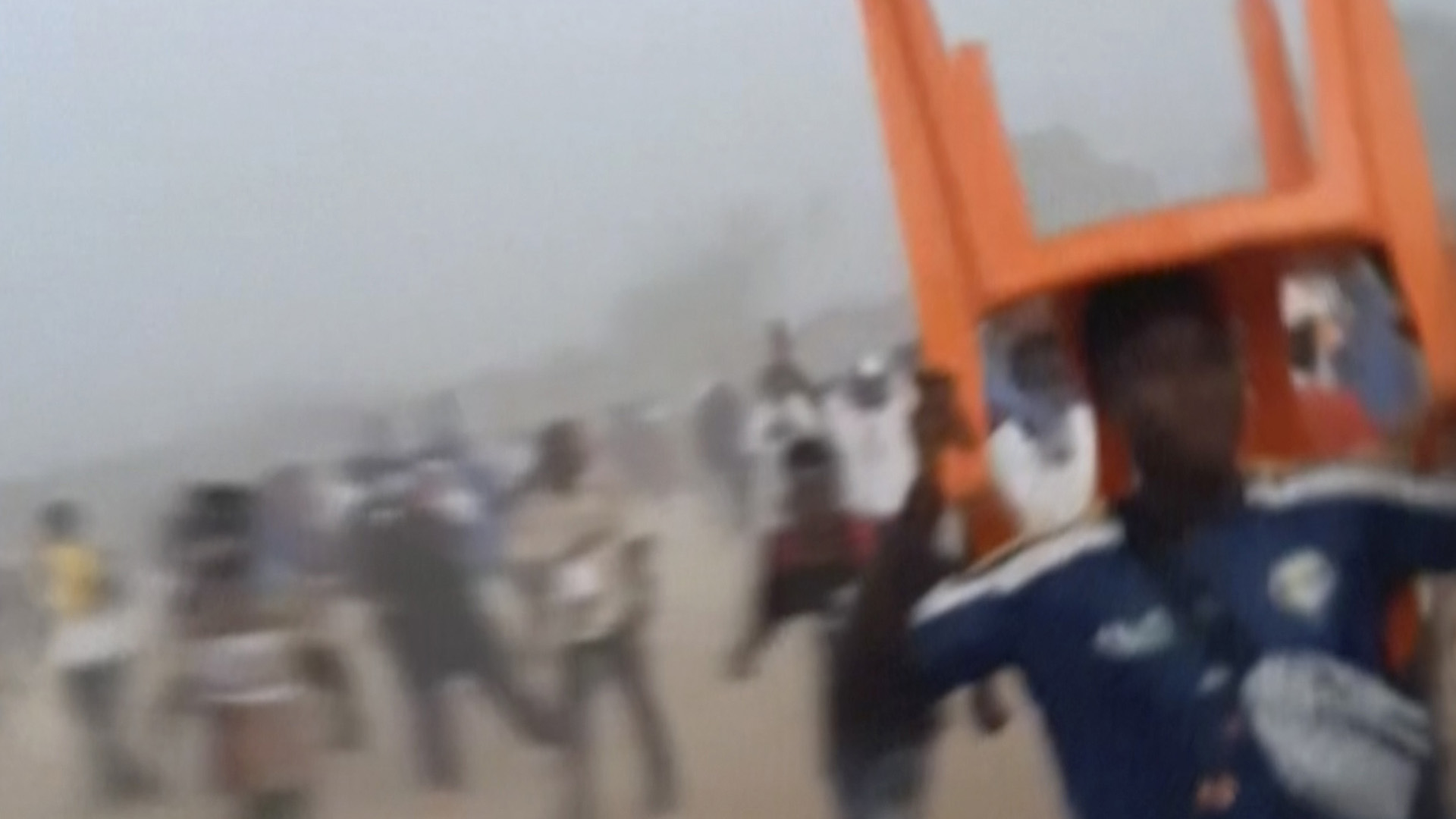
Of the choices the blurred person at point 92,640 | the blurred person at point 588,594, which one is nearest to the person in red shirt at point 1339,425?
the blurred person at point 588,594

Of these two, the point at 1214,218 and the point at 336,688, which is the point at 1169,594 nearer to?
the point at 1214,218

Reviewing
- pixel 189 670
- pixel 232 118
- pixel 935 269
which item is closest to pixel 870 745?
pixel 935 269

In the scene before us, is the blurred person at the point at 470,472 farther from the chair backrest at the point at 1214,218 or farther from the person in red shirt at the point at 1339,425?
→ the person in red shirt at the point at 1339,425

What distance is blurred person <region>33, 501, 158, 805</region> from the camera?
1.07m

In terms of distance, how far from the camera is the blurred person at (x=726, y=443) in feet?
3.63

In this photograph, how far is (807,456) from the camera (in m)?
1.12

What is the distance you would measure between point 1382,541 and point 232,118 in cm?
62

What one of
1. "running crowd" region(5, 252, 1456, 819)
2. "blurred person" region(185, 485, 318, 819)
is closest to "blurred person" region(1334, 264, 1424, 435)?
"running crowd" region(5, 252, 1456, 819)

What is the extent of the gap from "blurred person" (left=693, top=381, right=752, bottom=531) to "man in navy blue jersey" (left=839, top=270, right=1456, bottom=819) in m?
0.09

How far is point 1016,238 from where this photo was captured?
3.59 ft

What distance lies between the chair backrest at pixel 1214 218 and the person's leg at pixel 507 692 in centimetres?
25

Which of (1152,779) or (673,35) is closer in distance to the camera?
(1152,779)

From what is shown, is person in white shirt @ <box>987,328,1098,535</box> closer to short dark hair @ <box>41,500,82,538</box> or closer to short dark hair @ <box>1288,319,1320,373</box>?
short dark hair @ <box>1288,319,1320,373</box>

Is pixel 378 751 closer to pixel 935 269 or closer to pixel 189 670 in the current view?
pixel 189 670
